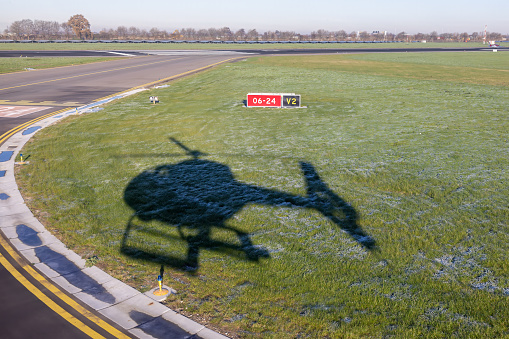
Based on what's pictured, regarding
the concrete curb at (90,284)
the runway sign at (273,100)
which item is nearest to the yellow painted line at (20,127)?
the concrete curb at (90,284)

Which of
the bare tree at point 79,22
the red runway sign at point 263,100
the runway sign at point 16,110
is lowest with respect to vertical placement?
the runway sign at point 16,110

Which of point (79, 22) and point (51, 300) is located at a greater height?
point (79, 22)

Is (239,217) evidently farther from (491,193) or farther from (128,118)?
(128,118)

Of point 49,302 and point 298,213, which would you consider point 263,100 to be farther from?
point 49,302

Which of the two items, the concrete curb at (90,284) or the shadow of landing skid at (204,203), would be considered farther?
the shadow of landing skid at (204,203)

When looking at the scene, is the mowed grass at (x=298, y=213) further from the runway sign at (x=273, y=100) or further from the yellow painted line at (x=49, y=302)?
the runway sign at (x=273, y=100)

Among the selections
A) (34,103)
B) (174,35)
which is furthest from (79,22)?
(34,103)
